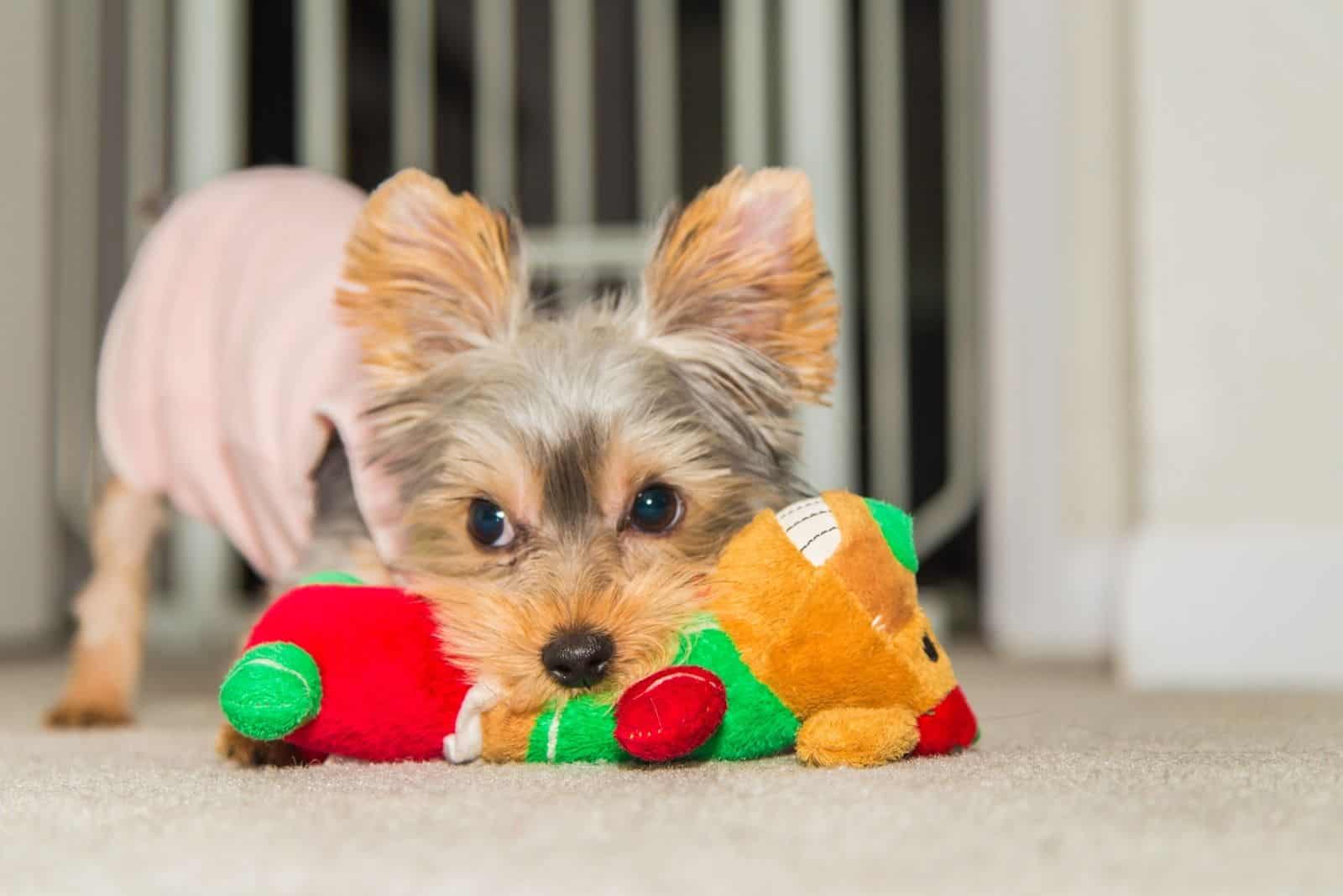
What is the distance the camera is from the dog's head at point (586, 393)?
162 cm

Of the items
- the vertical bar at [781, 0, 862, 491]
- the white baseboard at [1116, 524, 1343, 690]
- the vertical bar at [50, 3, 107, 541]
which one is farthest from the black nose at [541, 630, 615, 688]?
the vertical bar at [50, 3, 107, 541]

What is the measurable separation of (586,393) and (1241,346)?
1.38 meters

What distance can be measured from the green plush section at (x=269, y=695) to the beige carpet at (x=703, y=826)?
0.17 ft

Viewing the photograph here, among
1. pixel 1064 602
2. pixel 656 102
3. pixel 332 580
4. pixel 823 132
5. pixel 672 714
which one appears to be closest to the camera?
pixel 672 714

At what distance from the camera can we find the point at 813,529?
4.74 ft

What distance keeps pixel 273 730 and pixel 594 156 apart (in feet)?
9.71

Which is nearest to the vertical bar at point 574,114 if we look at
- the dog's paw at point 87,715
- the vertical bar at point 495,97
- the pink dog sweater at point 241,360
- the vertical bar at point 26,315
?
the vertical bar at point 495,97

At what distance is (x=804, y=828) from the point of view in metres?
1.04

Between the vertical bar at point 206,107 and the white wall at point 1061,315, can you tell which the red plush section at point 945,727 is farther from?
the vertical bar at point 206,107

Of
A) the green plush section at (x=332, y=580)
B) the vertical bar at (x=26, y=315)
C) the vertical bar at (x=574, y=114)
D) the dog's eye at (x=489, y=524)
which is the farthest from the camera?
the vertical bar at (x=574, y=114)

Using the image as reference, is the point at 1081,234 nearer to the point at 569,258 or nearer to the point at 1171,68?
the point at 1171,68

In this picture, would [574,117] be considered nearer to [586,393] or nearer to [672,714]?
[586,393]

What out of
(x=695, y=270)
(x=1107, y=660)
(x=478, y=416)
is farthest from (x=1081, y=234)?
(x=478, y=416)

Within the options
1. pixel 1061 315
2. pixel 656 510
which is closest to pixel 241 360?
pixel 656 510
